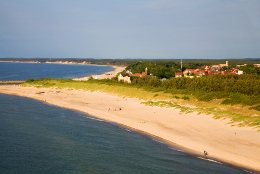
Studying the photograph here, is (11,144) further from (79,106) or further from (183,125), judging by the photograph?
(79,106)

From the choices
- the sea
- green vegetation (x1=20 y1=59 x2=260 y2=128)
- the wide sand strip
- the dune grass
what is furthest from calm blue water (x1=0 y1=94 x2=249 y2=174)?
green vegetation (x1=20 y1=59 x2=260 y2=128)

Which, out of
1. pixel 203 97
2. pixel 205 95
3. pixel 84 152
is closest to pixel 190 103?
pixel 203 97

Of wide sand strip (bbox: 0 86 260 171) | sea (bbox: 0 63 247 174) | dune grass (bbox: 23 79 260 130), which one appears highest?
dune grass (bbox: 23 79 260 130)

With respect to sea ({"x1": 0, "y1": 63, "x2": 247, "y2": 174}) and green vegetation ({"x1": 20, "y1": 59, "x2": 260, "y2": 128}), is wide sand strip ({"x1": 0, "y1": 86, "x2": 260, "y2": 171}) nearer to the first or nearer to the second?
sea ({"x1": 0, "y1": 63, "x2": 247, "y2": 174})

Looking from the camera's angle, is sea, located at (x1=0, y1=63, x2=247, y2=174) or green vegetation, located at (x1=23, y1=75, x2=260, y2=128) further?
green vegetation, located at (x1=23, y1=75, x2=260, y2=128)

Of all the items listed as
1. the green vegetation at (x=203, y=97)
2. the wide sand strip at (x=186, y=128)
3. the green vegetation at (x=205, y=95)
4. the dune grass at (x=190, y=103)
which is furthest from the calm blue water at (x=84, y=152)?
the green vegetation at (x=203, y=97)

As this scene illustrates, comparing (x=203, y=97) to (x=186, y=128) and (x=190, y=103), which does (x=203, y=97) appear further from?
(x=186, y=128)

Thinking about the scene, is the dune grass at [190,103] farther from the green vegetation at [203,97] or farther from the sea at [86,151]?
the sea at [86,151]

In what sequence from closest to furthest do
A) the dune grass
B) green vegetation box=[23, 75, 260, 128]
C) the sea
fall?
the sea
the dune grass
green vegetation box=[23, 75, 260, 128]

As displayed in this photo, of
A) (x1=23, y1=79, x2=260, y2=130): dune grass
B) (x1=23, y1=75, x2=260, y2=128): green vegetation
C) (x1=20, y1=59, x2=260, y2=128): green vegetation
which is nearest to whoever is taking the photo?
(x1=23, y1=79, x2=260, y2=130): dune grass
